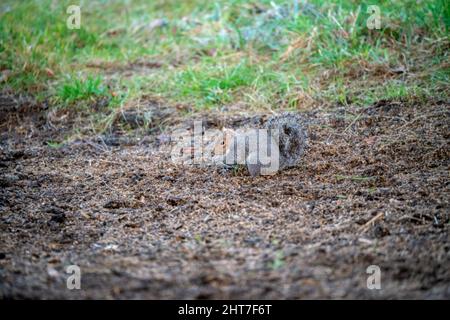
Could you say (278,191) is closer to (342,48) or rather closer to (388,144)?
(388,144)

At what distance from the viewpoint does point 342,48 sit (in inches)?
142

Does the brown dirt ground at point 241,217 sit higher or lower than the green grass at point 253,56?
lower

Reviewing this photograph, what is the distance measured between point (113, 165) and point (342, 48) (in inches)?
69.7

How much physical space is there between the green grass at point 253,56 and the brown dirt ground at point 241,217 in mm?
387

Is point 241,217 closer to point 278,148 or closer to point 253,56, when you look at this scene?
A: point 278,148

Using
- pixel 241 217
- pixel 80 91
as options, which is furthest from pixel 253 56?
pixel 241 217

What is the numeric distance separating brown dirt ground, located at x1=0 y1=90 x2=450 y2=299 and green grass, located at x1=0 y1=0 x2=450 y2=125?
1.27 ft

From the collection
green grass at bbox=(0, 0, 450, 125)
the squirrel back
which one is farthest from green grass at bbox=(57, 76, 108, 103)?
the squirrel back

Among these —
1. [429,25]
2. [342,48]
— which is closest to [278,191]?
[342,48]

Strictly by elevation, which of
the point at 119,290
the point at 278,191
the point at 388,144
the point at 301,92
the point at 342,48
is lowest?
the point at 119,290

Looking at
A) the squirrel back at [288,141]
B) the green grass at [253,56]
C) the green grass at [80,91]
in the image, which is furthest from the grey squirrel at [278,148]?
the green grass at [80,91]

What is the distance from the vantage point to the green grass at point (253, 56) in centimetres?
335

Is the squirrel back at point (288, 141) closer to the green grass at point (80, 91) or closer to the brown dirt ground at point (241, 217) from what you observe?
the brown dirt ground at point (241, 217)

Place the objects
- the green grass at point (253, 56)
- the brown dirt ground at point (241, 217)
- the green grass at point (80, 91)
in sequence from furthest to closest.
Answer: the green grass at point (80, 91) < the green grass at point (253, 56) < the brown dirt ground at point (241, 217)
